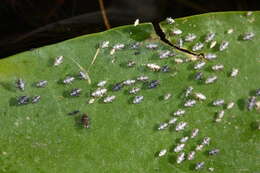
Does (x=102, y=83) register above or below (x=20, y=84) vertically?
below

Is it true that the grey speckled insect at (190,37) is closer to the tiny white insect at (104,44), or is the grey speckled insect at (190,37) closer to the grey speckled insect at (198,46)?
the grey speckled insect at (198,46)

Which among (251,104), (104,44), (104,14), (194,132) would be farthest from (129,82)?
(104,14)

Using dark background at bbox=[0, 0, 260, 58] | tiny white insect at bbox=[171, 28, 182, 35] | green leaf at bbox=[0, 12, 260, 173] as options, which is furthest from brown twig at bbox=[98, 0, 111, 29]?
tiny white insect at bbox=[171, 28, 182, 35]

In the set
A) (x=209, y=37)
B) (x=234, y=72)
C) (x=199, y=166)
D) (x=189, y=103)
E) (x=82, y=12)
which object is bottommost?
(x=199, y=166)

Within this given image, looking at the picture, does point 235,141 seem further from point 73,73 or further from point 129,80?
point 73,73

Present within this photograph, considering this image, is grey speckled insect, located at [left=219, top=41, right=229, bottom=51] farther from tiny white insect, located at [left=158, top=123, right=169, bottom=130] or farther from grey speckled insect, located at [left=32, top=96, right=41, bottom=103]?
grey speckled insect, located at [left=32, top=96, right=41, bottom=103]

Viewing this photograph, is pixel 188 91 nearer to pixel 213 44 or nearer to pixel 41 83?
pixel 213 44

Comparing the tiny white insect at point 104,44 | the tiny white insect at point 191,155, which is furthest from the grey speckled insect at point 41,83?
the tiny white insect at point 191,155

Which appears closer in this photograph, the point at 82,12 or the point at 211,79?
the point at 211,79
